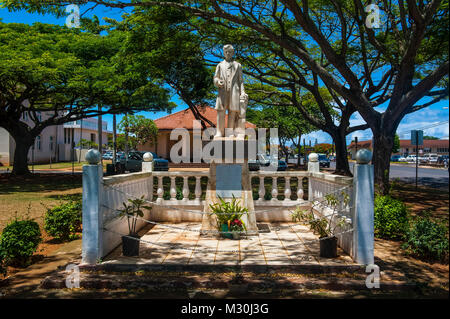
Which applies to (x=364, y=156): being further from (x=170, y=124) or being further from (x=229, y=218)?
(x=170, y=124)

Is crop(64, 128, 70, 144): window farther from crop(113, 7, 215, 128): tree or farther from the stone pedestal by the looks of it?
the stone pedestal

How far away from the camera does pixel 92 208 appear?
543cm

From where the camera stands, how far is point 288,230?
8266 mm

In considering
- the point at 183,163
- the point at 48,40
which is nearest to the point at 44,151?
→ the point at 183,163

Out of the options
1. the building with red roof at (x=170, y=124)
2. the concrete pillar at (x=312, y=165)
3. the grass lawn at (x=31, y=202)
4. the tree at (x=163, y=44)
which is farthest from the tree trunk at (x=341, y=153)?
the building with red roof at (x=170, y=124)

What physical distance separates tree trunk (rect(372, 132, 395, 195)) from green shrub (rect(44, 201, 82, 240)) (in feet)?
31.5

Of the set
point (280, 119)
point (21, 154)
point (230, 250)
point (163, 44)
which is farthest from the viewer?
point (280, 119)

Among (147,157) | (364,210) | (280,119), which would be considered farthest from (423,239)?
(280,119)

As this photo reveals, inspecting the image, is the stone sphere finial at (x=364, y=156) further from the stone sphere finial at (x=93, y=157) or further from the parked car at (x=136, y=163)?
the parked car at (x=136, y=163)

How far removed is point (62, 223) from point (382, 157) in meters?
10.3

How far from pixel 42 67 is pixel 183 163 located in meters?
23.6

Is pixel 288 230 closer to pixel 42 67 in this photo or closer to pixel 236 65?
pixel 236 65

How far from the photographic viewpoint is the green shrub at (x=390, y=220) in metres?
7.71

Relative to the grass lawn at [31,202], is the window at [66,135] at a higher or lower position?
higher
